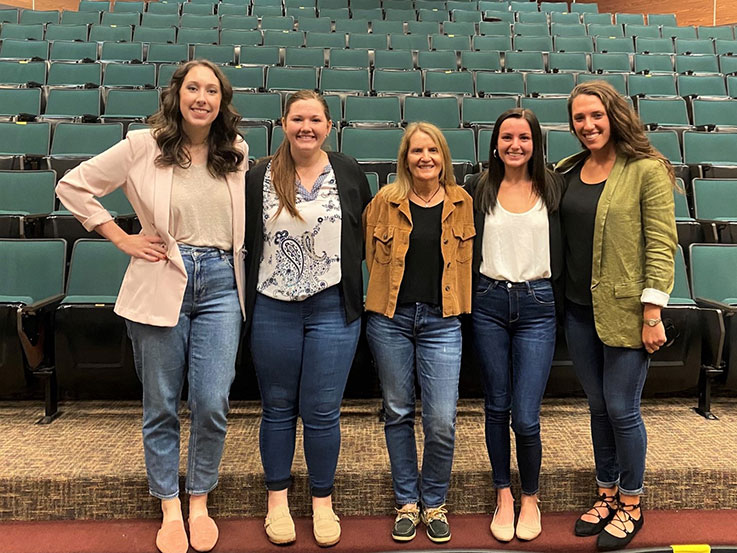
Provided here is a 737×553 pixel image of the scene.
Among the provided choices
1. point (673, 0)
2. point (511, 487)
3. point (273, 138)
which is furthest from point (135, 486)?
point (673, 0)

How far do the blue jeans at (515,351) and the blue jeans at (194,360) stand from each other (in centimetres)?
26

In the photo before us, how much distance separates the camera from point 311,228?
1.78ft

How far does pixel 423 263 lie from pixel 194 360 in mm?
256

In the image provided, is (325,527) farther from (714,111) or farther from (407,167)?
(714,111)

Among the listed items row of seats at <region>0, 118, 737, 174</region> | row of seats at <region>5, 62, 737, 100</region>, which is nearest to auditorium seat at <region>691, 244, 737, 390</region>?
row of seats at <region>0, 118, 737, 174</region>

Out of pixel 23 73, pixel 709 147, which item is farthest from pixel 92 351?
pixel 23 73

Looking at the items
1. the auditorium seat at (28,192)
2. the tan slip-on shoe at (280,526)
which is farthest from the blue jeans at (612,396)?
the auditorium seat at (28,192)

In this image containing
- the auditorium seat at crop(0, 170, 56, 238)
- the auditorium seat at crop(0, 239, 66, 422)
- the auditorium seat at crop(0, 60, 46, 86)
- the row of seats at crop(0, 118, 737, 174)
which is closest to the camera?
the auditorium seat at crop(0, 239, 66, 422)

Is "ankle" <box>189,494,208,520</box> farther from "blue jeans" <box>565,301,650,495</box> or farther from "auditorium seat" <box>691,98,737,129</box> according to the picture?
"auditorium seat" <box>691,98,737,129</box>

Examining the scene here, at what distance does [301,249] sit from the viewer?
1.78 feet

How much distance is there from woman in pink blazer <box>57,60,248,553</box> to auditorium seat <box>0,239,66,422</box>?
0.98 ft

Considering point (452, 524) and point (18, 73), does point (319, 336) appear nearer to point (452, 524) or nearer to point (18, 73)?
point (452, 524)

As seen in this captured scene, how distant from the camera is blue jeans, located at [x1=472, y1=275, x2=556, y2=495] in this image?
56 cm

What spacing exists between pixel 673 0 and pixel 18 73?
3.81m
